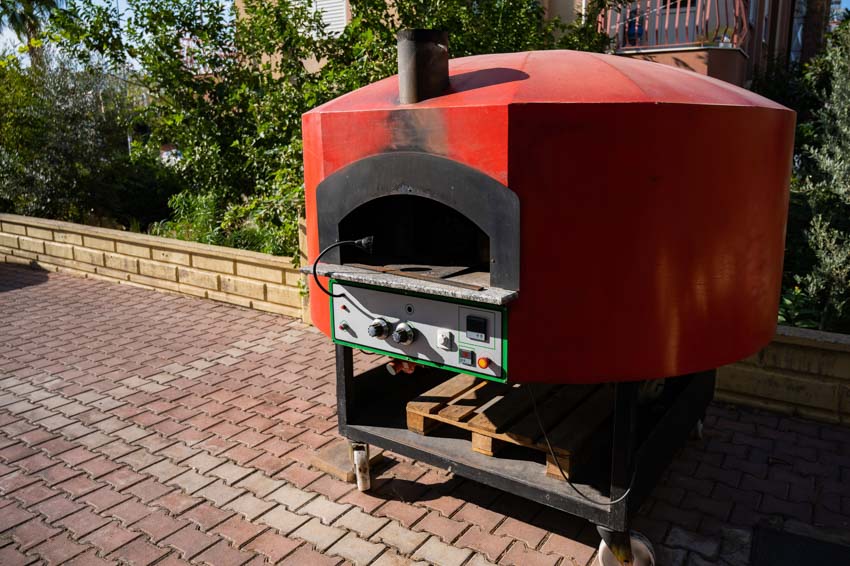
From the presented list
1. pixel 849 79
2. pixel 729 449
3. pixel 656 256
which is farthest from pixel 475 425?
pixel 849 79

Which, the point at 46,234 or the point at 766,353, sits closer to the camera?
the point at 766,353

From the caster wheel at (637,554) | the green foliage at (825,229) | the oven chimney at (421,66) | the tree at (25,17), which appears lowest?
the caster wheel at (637,554)

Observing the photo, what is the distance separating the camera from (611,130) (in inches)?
99.6

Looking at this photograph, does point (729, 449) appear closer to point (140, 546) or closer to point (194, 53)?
point (140, 546)

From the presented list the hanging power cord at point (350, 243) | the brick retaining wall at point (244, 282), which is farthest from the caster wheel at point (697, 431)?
the hanging power cord at point (350, 243)

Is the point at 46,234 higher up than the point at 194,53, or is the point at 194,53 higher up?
the point at 194,53

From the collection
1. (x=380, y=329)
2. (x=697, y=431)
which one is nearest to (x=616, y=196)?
(x=380, y=329)

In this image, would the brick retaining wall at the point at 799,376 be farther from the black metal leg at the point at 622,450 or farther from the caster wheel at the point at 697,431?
the black metal leg at the point at 622,450

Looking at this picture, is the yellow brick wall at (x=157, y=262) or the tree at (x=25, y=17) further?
the tree at (x=25, y=17)

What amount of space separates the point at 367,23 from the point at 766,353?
15.7 ft

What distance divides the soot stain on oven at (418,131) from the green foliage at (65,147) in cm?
767

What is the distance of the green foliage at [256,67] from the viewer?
265 inches

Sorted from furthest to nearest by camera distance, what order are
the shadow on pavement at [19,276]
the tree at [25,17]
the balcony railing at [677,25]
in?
the tree at [25,17]
the shadow on pavement at [19,276]
the balcony railing at [677,25]

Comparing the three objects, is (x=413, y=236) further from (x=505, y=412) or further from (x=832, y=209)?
(x=832, y=209)
